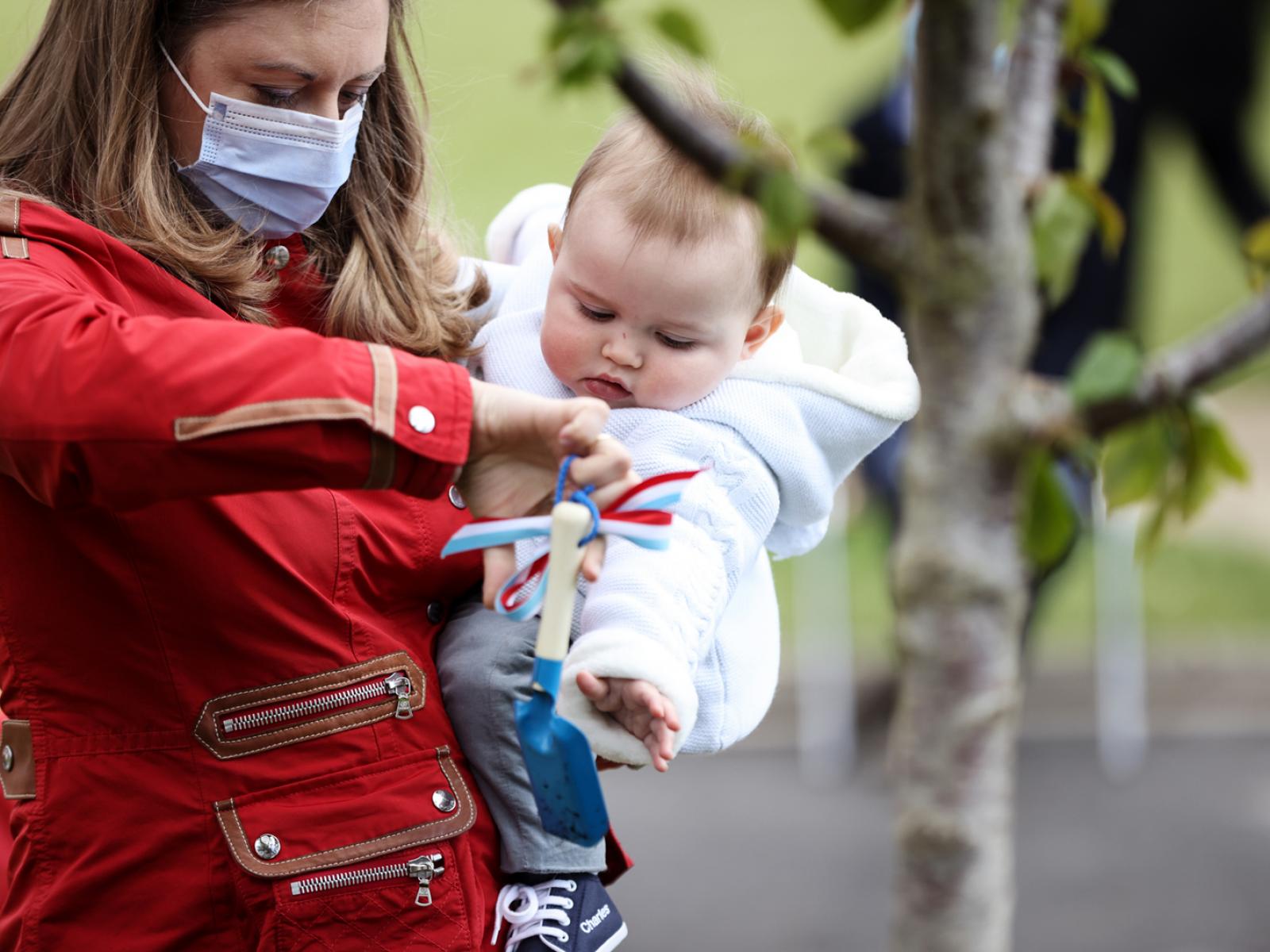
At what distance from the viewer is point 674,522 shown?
1668mm

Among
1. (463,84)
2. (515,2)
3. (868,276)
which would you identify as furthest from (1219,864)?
(515,2)

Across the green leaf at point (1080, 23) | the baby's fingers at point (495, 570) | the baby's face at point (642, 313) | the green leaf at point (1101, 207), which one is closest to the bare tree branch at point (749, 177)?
the green leaf at point (1101, 207)

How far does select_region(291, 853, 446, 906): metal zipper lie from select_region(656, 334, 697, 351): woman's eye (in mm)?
617

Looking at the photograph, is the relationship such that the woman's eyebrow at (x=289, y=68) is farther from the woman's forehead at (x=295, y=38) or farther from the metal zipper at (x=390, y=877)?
the metal zipper at (x=390, y=877)

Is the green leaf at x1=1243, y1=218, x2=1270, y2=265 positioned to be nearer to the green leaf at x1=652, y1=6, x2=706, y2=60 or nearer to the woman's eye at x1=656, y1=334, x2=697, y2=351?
the green leaf at x1=652, y1=6, x2=706, y2=60

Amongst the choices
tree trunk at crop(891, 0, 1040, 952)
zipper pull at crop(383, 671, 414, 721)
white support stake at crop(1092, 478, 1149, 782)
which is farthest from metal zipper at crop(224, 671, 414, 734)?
Result: white support stake at crop(1092, 478, 1149, 782)

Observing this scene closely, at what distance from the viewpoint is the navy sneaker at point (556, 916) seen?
70.0 inches

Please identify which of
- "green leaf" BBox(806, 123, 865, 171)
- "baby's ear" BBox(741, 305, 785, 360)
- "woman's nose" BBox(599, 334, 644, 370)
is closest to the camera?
"green leaf" BBox(806, 123, 865, 171)

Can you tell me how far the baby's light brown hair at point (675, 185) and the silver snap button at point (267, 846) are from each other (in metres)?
0.75

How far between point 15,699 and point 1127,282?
21.6 feet

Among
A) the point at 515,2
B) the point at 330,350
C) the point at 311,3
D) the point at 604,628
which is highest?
the point at 311,3

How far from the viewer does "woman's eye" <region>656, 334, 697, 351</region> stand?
6.03 ft

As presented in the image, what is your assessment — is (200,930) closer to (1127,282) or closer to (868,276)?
(868,276)

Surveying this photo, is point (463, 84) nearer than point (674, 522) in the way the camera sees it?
No
